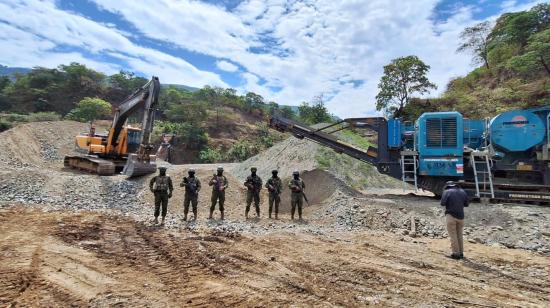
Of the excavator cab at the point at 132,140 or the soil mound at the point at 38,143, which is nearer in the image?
the excavator cab at the point at 132,140

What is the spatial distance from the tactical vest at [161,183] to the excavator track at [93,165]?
734 centimetres

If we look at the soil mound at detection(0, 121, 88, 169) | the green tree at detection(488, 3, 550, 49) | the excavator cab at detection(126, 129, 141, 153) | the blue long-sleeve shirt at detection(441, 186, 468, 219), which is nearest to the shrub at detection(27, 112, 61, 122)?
the soil mound at detection(0, 121, 88, 169)

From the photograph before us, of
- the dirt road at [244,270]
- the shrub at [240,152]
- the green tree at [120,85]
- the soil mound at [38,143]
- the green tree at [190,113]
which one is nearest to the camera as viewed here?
the dirt road at [244,270]

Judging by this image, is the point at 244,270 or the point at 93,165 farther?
the point at 93,165

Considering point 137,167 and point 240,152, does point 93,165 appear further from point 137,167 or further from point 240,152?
point 240,152

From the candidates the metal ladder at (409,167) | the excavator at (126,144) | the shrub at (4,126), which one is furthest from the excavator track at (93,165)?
the shrub at (4,126)

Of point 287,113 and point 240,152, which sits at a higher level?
point 287,113

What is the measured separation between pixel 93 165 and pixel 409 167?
13876 mm

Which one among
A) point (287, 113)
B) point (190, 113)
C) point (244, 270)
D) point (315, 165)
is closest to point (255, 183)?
point (315, 165)

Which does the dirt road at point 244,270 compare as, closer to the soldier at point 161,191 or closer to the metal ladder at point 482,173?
the soldier at point 161,191

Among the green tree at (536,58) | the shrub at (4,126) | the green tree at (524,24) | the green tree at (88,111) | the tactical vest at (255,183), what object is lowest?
the tactical vest at (255,183)

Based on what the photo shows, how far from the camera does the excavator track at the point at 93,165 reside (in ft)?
51.1

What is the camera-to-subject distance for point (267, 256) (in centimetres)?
651

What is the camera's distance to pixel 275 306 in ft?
14.3
